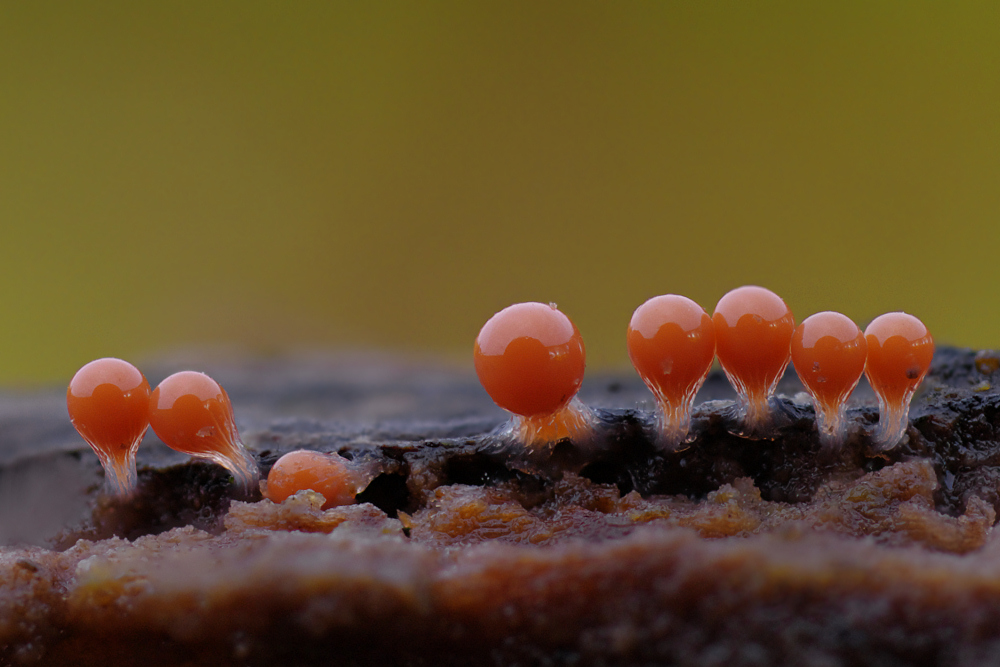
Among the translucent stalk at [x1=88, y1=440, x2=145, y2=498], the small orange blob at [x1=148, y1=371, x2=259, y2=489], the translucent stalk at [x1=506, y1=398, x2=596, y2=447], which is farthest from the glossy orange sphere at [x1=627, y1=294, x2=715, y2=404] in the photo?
the translucent stalk at [x1=88, y1=440, x2=145, y2=498]

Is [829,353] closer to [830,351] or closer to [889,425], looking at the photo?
[830,351]

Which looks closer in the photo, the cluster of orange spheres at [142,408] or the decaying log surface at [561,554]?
the decaying log surface at [561,554]

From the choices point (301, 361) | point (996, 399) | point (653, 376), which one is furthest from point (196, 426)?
point (301, 361)

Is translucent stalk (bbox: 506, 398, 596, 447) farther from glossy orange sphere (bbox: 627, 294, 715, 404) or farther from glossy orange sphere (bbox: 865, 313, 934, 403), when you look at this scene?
glossy orange sphere (bbox: 865, 313, 934, 403)

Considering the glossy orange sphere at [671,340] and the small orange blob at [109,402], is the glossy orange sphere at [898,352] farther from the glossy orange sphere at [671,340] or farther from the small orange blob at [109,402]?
the small orange blob at [109,402]

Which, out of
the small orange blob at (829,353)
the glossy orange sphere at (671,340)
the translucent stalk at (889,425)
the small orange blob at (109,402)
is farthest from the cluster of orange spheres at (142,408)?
the translucent stalk at (889,425)

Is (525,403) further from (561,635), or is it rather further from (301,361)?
(301,361)

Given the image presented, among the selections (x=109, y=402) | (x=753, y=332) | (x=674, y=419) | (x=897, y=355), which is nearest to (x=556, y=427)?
(x=674, y=419)
